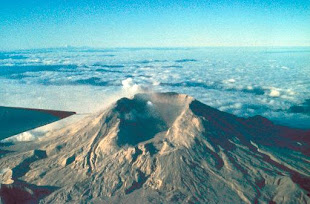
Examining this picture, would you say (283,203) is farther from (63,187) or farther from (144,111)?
(63,187)

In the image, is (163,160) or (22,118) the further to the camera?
(163,160)

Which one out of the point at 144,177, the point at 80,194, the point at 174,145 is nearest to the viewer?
the point at 80,194

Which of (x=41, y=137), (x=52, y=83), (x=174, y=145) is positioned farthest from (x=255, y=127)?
(x=52, y=83)

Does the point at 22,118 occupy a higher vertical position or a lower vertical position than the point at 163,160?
higher

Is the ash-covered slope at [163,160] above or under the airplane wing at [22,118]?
under

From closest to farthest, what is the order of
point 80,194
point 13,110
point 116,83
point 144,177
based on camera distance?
point 13,110
point 80,194
point 144,177
point 116,83
